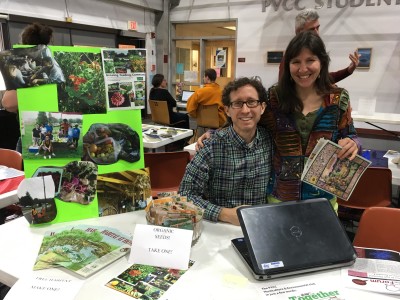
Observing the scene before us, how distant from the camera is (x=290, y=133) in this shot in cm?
144

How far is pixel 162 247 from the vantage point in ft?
3.48

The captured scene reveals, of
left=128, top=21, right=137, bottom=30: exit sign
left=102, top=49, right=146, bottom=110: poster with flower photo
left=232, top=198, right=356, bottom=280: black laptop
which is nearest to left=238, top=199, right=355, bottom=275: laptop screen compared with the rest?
left=232, top=198, right=356, bottom=280: black laptop

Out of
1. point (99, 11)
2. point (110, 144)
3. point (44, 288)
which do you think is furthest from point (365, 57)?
point (44, 288)

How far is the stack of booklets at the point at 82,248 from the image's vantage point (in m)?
1.02

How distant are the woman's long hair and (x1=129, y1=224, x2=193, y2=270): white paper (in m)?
0.73

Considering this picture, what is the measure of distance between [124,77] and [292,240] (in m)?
0.92

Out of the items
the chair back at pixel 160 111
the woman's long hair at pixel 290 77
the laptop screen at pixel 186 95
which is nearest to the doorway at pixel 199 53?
the laptop screen at pixel 186 95

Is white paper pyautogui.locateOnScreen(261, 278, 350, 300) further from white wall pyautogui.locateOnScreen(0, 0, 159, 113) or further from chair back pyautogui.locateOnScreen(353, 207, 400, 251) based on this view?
white wall pyautogui.locateOnScreen(0, 0, 159, 113)

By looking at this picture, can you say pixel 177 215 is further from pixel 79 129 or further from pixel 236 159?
pixel 79 129

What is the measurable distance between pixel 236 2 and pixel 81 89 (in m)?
6.18

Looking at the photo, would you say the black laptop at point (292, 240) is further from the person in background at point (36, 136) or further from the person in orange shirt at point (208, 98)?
the person in orange shirt at point (208, 98)

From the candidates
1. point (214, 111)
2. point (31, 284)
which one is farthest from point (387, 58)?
point (31, 284)

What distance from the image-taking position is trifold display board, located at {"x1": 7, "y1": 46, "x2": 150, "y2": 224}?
126 cm

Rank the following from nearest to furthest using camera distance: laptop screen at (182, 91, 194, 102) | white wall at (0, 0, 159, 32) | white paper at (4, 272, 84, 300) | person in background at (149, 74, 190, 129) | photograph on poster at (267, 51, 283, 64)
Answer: white paper at (4, 272, 84, 300) < white wall at (0, 0, 159, 32) < person in background at (149, 74, 190, 129) < photograph on poster at (267, 51, 283, 64) < laptop screen at (182, 91, 194, 102)
